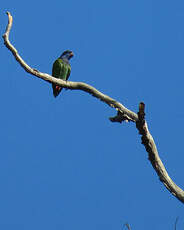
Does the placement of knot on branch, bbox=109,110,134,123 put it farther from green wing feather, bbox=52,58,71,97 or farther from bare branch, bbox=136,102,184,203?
green wing feather, bbox=52,58,71,97

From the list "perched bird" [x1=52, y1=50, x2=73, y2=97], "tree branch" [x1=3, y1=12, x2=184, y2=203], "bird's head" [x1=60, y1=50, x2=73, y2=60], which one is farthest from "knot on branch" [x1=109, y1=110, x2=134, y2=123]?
"bird's head" [x1=60, y1=50, x2=73, y2=60]

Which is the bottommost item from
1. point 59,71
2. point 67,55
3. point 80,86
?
point 80,86

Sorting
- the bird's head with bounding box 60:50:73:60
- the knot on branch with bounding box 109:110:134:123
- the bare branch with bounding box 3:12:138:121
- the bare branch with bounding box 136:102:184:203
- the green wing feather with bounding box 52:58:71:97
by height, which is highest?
the bird's head with bounding box 60:50:73:60

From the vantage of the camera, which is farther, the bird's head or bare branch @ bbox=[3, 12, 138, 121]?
the bird's head

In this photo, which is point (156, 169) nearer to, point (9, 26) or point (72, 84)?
point (72, 84)

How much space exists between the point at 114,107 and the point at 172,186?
642 mm

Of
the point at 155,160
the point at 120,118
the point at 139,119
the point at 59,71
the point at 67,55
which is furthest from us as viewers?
the point at 67,55

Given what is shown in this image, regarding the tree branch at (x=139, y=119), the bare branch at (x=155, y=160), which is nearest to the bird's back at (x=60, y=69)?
the tree branch at (x=139, y=119)

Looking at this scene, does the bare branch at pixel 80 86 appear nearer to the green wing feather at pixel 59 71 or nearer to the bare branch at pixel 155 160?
the bare branch at pixel 155 160

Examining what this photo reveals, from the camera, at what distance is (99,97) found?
2834 millimetres

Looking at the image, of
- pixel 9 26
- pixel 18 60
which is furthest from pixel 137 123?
pixel 9 26

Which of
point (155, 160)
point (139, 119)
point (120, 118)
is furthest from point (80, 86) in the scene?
point (155, 160)

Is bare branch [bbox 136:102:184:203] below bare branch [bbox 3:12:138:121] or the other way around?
below

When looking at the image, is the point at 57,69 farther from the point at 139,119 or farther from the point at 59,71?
the point at 139,119
